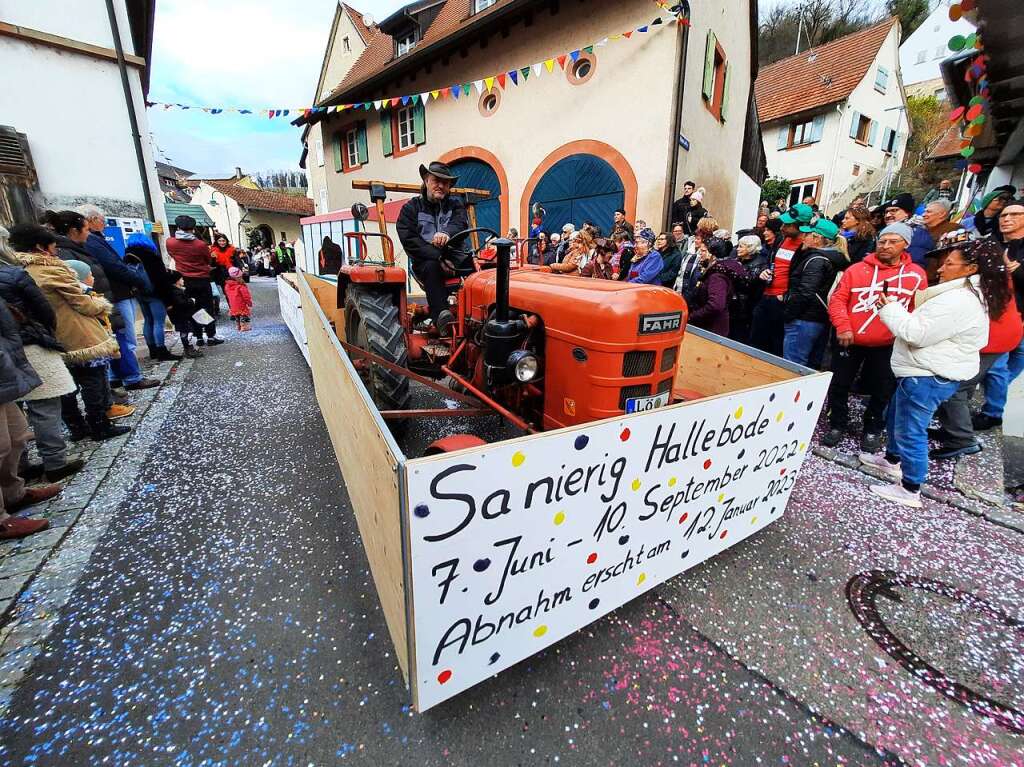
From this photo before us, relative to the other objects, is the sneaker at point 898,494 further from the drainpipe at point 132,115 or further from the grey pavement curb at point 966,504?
the drainpipe at point 132,115

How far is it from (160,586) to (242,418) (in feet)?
7.38

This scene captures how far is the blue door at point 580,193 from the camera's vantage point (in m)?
8.17

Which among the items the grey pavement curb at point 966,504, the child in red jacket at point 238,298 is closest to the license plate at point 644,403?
the grey pavement curb at point 966,504

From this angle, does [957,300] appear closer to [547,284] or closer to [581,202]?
[547,284]

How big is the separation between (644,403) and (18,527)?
3.32m

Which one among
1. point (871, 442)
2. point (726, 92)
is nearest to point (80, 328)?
point (871, 442)

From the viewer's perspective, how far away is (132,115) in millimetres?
7770

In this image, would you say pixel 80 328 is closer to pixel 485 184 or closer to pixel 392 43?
pixel 485 184

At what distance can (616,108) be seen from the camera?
784cm

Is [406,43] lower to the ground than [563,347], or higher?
higher

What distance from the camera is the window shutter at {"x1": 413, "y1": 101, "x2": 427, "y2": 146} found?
11.6m

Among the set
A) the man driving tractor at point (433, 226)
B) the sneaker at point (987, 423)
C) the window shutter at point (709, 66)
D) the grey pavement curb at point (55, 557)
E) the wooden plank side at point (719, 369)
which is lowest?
the grey pavement curb at point (55, 557)

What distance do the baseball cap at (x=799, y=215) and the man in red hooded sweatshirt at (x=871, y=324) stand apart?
1120 millimetres

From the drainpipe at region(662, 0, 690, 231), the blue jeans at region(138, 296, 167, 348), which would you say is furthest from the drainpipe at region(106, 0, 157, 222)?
the drainpipe at region(662, 0, 690, 231)
